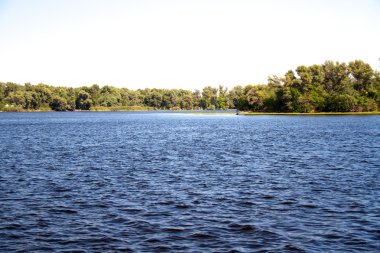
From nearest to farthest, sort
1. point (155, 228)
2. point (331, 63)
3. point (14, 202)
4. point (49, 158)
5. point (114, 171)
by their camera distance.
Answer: point (155, 228) → point (14, 202) → point (114, 171) → point (49, 158) → point (331, 63)

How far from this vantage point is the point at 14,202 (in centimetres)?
2428

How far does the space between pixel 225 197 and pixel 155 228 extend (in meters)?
7.26

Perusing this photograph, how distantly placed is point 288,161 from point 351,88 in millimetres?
154467

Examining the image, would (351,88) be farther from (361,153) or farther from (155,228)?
(155,228)

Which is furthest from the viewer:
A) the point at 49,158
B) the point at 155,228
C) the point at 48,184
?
the point at 49,158

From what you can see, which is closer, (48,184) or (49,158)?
(48,184)

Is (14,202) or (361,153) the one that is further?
(361,153)

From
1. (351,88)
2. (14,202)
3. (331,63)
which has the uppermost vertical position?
(331,63)

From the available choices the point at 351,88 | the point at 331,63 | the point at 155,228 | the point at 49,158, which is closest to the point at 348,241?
the point at 155,228

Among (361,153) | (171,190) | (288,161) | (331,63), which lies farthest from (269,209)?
(331,63)

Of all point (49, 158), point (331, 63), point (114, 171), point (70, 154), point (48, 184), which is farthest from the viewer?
point (331, 63)

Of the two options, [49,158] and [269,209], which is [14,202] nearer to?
[269,209]

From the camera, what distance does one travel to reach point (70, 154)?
162ft

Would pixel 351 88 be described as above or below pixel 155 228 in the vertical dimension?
above
